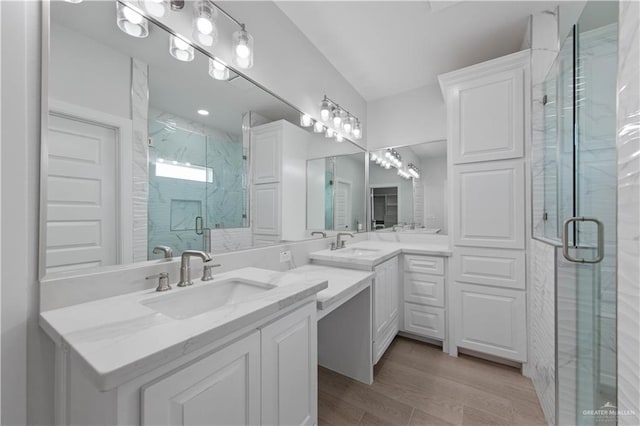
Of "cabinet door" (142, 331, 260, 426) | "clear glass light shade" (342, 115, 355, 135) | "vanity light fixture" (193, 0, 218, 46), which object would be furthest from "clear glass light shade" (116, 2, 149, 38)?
"clear glass light shade" (342, 115, 355, 135)

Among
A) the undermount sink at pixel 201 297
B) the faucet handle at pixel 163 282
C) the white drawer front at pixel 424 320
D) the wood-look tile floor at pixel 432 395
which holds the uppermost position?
the faucet handle at pixel 163 282

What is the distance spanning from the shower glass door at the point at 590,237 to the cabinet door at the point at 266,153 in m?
1.65

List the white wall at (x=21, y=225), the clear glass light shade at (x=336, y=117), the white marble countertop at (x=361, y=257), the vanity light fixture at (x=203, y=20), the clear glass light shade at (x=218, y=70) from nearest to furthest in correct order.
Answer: the white wall at (x=21, y=225), the vanity light fixture at (x=203, y=20), the clear glass light shade at (x=218, y=70), the white marble countertop at (x=361, y=257), the clear glass light shade at (x=336, y=117)

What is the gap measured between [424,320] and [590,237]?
1347 mm

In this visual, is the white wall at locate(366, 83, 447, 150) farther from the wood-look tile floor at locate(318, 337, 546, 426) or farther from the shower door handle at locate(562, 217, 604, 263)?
the wood-look tile floor at locate(318, 337, 546, 426)

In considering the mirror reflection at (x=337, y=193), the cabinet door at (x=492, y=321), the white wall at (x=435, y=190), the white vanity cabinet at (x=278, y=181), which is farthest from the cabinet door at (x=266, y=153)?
the cabinet door at (x=492, y=321)

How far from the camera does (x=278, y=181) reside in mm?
1839

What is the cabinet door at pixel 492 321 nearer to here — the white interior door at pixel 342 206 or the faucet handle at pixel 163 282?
the white interior door at pixel 342 206

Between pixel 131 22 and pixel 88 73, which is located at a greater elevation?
pixel 131 22

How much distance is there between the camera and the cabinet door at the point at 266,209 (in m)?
1.63

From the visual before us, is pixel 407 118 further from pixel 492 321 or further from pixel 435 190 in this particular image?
pixel 492 321

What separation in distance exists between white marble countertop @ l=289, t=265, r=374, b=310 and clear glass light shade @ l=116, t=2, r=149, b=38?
131 cm

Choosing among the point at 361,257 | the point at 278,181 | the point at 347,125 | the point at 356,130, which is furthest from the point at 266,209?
the point at 356,130

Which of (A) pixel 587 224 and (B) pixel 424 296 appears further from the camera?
(B) pixel 424 296
